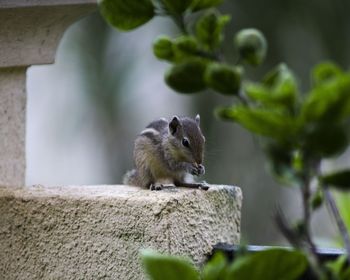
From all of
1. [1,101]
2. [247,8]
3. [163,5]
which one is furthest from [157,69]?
[163,5]

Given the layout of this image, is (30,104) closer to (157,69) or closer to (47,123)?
(47,123)

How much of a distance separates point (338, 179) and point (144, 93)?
8.11m

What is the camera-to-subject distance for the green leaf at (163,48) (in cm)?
93

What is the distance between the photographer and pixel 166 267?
2.53 feet

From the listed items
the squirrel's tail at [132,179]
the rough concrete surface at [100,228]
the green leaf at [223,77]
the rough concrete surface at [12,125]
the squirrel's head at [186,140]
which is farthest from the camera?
the squirrel's head at [186,140]

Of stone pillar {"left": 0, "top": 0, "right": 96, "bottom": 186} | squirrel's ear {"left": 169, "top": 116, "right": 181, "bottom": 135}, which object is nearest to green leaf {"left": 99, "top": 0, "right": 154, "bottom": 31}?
stone pillar {"left": 0, "top": 0, "right": 96, "bottom": 186}

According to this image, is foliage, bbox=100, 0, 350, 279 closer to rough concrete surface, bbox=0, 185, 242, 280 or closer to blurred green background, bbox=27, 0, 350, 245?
rough concrete surface, bbox=0, 185, 242, 280

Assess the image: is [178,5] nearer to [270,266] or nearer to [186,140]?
[270,266]

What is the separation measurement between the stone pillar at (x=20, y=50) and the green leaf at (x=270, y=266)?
148cm

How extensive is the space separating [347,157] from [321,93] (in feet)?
25.0

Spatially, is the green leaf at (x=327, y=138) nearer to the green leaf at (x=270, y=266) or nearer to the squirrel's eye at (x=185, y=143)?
the green leaf at (x=270, y=266)

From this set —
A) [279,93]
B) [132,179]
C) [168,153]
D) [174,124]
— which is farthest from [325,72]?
[174,124]

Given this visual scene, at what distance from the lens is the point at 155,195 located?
204 cm

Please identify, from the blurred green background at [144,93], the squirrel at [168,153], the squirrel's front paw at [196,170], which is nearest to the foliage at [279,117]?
the squirrel at [168,153]
